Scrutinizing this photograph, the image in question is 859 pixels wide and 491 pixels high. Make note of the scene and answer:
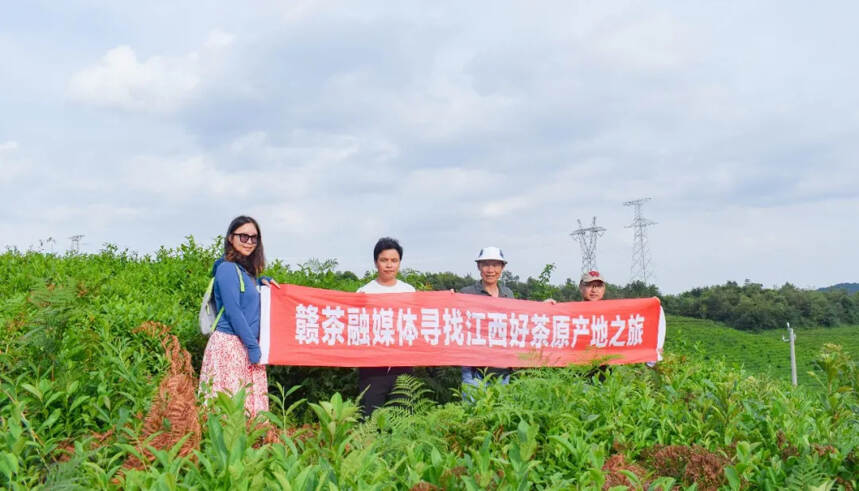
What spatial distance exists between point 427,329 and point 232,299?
1776mm

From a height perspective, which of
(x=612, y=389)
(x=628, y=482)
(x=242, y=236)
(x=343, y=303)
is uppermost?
(x=242, y=236)

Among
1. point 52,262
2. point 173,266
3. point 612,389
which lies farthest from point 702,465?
point 52,262

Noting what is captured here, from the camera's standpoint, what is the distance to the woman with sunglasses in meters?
4.59

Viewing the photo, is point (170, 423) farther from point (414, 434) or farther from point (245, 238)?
point (245, 238)

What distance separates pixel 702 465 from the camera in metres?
2.68

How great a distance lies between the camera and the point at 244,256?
15.6 feet

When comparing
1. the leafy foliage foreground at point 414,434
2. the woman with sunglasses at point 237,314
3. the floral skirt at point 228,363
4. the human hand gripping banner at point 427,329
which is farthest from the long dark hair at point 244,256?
the leafy foliage foreground at point 414,434

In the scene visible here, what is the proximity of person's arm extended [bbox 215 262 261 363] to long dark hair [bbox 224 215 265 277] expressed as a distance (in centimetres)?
11

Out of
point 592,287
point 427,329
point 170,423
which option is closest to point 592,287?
point 592,287

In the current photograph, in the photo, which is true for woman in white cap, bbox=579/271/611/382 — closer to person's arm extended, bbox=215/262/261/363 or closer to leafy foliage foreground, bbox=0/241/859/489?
leafy foliage foreground, bbox=0/241/859/489

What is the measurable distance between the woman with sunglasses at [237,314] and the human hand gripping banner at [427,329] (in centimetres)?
54

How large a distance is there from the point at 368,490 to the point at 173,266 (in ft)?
21.6

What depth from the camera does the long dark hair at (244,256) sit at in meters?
4.71

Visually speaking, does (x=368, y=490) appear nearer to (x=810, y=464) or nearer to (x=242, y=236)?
(x=810, y=464)
